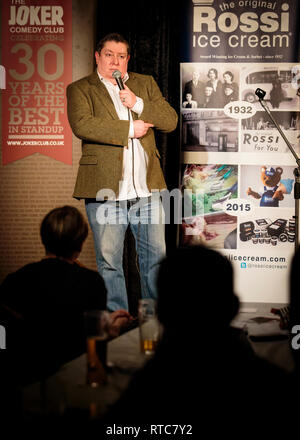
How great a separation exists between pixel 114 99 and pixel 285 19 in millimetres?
1315

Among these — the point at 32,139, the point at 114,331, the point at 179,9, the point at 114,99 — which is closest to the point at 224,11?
the point at 179,9

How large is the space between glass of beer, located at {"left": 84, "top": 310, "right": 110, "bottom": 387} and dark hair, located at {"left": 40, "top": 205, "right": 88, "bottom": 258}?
1.33 ft

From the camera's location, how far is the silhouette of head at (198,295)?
4.08ft

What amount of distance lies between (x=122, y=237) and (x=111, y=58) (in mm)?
1185

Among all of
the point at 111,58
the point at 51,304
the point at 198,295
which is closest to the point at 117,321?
the point at 51,304

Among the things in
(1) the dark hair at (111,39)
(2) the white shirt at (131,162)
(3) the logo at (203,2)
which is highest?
(3) the logo at (203,2)

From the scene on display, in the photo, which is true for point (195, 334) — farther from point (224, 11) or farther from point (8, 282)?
point (224, 11)

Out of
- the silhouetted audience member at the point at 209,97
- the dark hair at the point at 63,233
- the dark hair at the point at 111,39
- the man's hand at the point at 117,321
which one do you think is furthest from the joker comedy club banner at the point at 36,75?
the man's hand at the point at 117,321

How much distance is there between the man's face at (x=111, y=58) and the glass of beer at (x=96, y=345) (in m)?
2.46

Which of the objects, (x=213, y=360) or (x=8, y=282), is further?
(x=8, y=282)

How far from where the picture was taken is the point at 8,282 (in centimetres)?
183

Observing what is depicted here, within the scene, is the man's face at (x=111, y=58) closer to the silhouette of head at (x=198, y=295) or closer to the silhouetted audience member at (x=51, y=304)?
the silhouetted audience member at (x=51, y=304)

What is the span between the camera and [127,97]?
137 inches
